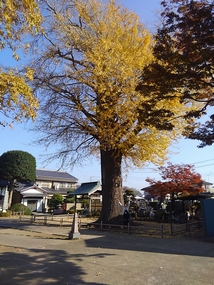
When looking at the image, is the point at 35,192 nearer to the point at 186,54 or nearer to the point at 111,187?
the point at 111,187

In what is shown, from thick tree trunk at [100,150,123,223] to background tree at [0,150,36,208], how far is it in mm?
23481

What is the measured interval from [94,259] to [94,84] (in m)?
8.96

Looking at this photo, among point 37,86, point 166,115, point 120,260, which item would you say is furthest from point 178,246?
point 37,86

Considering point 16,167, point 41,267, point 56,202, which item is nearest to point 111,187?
point 41,267

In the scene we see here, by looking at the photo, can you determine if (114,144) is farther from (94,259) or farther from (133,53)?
(94,259)

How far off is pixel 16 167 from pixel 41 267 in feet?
101

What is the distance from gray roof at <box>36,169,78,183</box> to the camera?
47.3 metres

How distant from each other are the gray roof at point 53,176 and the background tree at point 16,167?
358 inches

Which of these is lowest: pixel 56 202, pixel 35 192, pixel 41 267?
pixel 41 267

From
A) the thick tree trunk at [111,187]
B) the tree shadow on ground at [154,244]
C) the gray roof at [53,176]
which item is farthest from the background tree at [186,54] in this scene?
the gray roof at [53,176]

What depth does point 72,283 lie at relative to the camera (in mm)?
5715

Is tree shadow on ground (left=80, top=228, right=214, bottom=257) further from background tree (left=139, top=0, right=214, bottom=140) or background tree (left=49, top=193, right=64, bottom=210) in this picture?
background tree (left=49, top=193, right=64, bottom=210)

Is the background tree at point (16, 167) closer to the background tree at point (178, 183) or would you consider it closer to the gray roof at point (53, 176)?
the gray roof at point (53, 176)

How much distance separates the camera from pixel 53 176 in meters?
49.2
